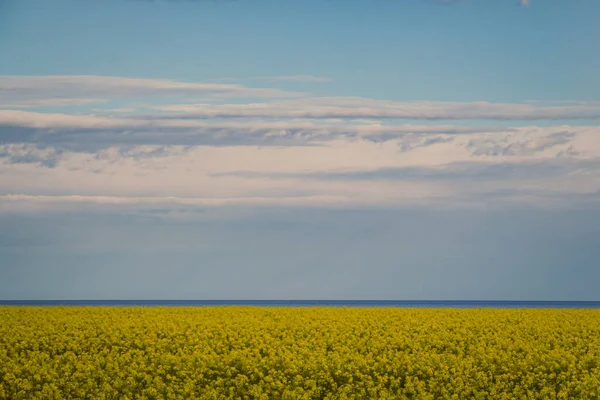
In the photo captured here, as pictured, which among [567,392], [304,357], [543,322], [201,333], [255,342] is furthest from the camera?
[543,322]

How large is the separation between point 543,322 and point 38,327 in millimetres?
16046

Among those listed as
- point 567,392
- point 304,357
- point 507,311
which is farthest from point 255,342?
point 507,311

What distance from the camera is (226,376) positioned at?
16.9m

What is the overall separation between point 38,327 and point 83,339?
10.0ft

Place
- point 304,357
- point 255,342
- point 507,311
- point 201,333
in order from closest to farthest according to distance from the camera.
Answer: point 304,357
point 255,342
point 201,333
point 507,311

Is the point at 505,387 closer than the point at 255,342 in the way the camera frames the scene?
Yes

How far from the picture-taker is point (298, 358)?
1769cm

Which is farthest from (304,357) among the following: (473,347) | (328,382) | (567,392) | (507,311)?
(507,311)

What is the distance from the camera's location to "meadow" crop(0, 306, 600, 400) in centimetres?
1611

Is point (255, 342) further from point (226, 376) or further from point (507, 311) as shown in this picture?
point (507, 311)

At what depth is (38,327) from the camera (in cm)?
2325

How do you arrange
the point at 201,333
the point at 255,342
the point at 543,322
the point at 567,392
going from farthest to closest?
the point at 543,322, the point at 201,333, the point at 255,342, the point at 567,392

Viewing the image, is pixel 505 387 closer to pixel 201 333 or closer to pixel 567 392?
pixel 567 392

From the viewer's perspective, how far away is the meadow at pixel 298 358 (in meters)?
16.1
